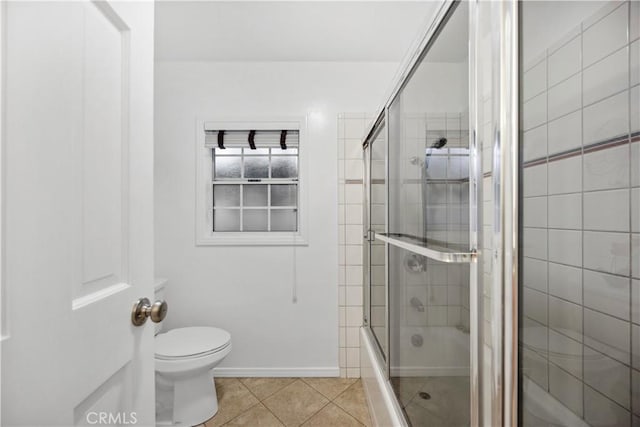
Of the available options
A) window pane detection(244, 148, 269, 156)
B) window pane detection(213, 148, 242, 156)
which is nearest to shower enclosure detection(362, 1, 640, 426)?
window pane detection(244, 148, 269, 156)

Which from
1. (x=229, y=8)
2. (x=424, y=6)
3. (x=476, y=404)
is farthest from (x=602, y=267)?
(x=229, y=8)

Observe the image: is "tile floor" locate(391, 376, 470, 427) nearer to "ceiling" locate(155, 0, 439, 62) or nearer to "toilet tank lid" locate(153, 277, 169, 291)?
"toilet tank lid" locate(153, 277, 169, 291)

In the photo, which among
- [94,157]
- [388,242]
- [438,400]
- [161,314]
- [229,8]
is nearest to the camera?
[94,157]

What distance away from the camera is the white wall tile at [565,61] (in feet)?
1.76

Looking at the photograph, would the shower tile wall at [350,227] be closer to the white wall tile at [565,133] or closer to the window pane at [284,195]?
the window pane at [284,195]

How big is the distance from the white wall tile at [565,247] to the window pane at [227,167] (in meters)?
2.29

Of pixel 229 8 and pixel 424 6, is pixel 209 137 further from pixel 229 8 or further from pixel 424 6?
pixel 424 6

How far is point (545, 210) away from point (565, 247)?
0.24 ft

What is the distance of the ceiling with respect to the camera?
67.6 inches

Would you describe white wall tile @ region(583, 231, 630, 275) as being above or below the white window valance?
below

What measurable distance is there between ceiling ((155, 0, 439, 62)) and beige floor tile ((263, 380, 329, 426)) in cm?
239

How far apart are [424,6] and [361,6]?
0.36 meters

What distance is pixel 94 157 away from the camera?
0.63 metres

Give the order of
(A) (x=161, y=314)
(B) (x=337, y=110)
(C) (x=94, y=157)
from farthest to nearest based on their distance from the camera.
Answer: (B) (x=337, y=110), (A) (x=161, y=314), (C) (x=94, y=157)
